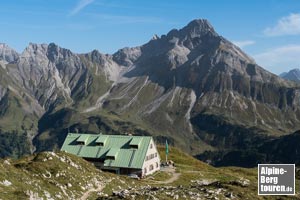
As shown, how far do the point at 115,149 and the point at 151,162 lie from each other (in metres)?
10.6

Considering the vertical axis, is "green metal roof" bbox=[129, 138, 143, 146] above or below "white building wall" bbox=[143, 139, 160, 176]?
A: above

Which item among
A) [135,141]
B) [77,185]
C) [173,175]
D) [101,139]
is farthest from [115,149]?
[77,185]

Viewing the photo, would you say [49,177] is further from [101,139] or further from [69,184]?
[101,139]

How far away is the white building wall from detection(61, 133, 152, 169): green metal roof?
65.5 inches

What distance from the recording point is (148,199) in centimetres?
4503

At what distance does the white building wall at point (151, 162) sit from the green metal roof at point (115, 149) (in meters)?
1.66

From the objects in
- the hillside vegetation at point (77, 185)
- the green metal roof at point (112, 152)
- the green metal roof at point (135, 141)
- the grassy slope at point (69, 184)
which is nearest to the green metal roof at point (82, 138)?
the green metal roof at point (112, 152)

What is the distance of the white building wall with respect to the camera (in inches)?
4076

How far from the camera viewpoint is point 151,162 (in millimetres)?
107562

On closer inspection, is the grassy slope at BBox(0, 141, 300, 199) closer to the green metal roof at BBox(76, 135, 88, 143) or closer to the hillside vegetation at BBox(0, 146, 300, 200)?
the hillside vegetation at BBox(0, 146, 300, 200)

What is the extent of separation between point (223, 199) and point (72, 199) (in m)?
22.5

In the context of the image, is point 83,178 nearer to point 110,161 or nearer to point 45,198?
point 45,198

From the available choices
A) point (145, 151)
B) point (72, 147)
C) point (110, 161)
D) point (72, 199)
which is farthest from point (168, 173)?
point (72, 199)

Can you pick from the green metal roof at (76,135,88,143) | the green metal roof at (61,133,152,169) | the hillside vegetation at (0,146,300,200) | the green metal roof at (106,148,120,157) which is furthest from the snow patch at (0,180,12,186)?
the green metal roof at (76,135,88,143)
